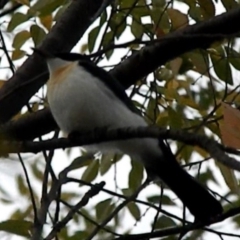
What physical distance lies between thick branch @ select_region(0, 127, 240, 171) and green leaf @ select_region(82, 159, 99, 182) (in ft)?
1.58

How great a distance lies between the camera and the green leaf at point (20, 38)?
3.72 meters

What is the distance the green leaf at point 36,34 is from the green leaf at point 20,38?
0.42 ft

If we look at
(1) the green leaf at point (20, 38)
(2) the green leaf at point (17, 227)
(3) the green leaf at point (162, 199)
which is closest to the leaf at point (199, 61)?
(3) the green leaf at point (162, 199)

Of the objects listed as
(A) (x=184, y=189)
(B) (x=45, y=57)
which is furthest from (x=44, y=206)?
(B) (x=45, y=57)

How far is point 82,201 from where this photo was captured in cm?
270

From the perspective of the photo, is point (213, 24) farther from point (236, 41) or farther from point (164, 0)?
point (236, 41)

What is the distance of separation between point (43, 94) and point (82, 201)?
1216 mm

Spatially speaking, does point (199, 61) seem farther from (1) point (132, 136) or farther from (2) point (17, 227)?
(2) point (17, 227)

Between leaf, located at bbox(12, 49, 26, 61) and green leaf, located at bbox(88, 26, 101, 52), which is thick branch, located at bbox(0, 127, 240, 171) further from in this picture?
leaf, located at bbox(12, 49, 26, 61)

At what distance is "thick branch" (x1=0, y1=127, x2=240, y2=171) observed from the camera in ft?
5.90

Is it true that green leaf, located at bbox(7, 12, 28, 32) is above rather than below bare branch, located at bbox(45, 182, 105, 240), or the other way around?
above

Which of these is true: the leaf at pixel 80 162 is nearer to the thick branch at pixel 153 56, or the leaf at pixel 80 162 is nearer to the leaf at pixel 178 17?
the thick branch at pixel 153 56

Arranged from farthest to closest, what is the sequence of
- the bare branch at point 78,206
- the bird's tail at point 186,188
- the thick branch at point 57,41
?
the thick branch at point 57,41 < the bird's tail at point 186,188 < the bare branch at point 78,206

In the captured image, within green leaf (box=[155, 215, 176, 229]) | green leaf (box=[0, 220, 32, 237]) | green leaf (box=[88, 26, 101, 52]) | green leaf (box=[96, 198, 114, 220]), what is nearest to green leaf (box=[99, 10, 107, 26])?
green leaf (box=[88, 26, 101, 52])
